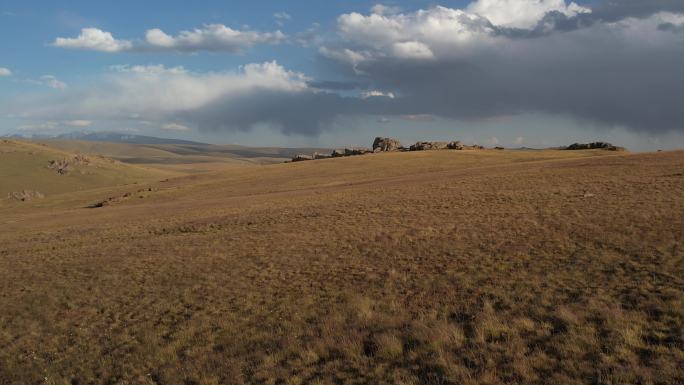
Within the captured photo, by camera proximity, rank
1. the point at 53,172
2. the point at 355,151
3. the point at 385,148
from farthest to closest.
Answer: the point at 53,172
the point at 385,148
the point at 355,151

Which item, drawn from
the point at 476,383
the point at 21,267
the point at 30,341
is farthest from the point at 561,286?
the point at 21,267

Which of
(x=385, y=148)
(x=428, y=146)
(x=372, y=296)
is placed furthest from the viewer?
(x=385, y=148)

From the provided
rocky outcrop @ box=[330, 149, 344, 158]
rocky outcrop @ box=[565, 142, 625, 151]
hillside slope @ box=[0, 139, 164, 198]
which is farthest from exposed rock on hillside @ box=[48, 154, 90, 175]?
rocky outcrop @ box=[565, 142, 625, 151]

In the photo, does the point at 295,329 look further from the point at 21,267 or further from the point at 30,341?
the point at 21,267

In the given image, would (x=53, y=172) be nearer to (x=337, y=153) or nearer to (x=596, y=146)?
(x=337, y=153)

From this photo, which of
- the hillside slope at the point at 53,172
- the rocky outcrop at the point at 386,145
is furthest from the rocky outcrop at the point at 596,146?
the hillside slope at the point at 53,172

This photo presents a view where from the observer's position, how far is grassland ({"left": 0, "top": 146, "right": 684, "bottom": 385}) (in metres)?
10.7

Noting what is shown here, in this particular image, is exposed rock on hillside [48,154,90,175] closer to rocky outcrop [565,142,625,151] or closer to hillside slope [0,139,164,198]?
hillside slope [0,139,164,198]

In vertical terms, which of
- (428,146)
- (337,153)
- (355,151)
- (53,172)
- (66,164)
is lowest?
(53,172)

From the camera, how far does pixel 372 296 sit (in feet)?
53.0

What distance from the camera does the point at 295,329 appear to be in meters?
13.7

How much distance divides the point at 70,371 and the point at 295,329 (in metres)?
6.50

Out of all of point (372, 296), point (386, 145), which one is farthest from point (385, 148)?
point (372, 296)

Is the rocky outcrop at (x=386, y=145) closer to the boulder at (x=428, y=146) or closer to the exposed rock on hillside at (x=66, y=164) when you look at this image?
the boulder at (x=428, y=146)
